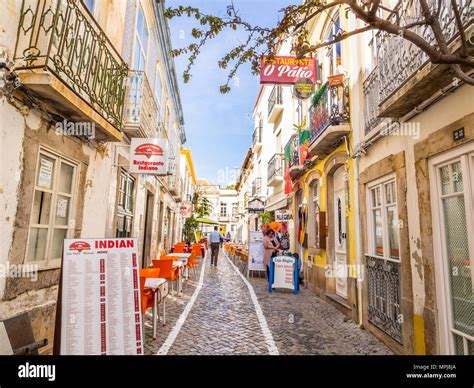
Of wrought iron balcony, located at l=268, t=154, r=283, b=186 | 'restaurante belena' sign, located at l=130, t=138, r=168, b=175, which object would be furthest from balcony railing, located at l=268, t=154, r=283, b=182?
'restaurante belena' sign, located at l=130, t=138, r=168, b=175

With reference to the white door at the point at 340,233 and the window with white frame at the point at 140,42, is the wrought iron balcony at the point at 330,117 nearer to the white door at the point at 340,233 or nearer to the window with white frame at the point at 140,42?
the white door at the point at 340,233

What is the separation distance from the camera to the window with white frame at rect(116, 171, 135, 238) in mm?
7875

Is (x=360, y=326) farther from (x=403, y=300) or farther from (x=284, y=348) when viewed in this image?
(x=284, y=348)

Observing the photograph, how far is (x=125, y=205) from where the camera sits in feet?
27.6

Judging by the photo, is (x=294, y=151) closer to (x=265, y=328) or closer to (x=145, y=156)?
(x=145, y=156)

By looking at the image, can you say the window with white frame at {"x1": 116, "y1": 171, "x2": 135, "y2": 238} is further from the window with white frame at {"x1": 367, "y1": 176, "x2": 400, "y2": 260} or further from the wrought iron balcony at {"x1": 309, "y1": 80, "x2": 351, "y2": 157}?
the window with white frame at {"x1": 367, "y1": 176, "x2": 400, "y2": 260}

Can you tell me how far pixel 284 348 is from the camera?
4.68 metres

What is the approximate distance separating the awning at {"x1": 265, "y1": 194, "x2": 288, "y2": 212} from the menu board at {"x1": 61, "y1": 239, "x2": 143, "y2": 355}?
36.5 feet

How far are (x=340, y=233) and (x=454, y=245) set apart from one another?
448cm

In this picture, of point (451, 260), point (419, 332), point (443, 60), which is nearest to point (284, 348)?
point (419, 332)

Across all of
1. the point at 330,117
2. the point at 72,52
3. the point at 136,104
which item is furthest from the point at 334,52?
the point at 72,52

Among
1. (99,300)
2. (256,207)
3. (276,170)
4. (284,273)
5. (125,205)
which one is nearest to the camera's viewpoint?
(99,300)

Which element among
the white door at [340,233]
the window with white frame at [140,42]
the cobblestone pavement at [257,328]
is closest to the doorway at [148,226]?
the cobblestone pavement at [257,328]

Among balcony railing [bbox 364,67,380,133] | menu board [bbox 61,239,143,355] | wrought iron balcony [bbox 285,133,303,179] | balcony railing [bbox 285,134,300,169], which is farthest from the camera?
balcony railing [bbox 285,134,300,169]
